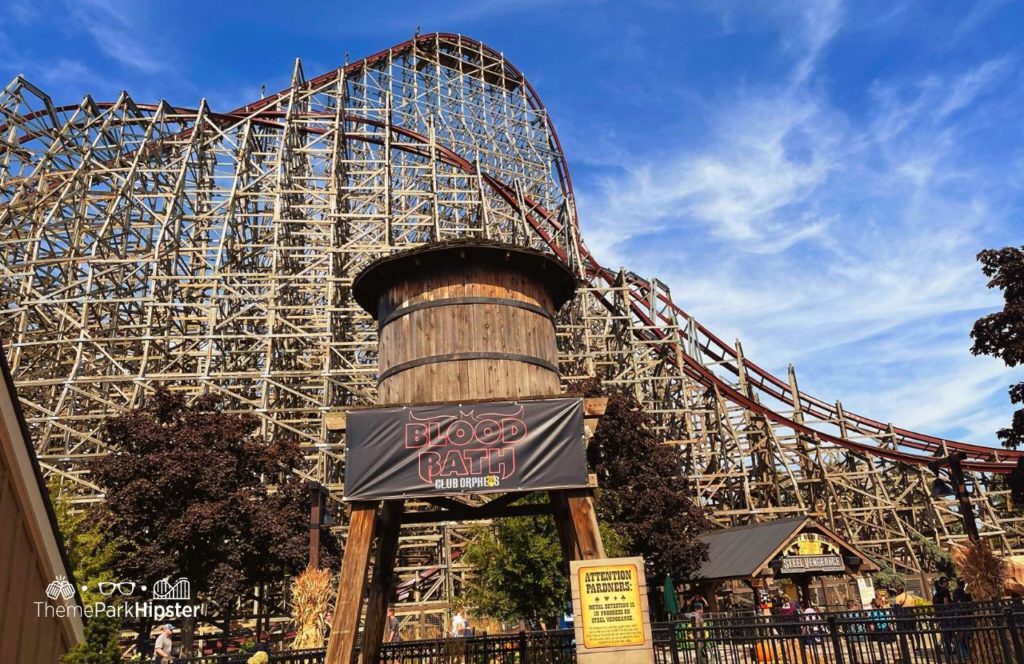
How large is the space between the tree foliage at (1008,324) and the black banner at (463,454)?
13.1 m

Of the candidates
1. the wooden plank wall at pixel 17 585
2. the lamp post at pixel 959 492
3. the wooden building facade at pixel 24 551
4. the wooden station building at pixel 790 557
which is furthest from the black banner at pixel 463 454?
the wooden station building at pixel 790 557

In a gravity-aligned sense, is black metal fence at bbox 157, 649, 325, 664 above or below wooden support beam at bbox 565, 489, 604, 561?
below

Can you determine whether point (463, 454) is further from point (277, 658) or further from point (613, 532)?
point (613, 532)

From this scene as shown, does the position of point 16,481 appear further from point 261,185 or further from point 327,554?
point 261,185

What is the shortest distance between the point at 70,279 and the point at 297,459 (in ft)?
32.8

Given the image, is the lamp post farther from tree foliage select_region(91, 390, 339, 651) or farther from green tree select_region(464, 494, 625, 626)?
tree foliage select_region(91, 390, 339, 651)

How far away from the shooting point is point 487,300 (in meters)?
8.38

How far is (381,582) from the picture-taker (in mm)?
9430

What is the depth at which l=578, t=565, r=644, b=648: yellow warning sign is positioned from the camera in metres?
7.04

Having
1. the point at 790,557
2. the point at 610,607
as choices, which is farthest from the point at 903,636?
the point at 790,557

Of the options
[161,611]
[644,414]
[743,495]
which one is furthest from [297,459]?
[743,495]

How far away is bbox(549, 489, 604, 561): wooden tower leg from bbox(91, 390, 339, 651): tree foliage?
1007 centimetres

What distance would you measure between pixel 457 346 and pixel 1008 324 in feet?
46.5

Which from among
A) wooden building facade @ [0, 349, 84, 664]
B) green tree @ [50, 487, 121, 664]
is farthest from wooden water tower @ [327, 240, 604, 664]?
green tree @ [50, 487, 121, 664]
